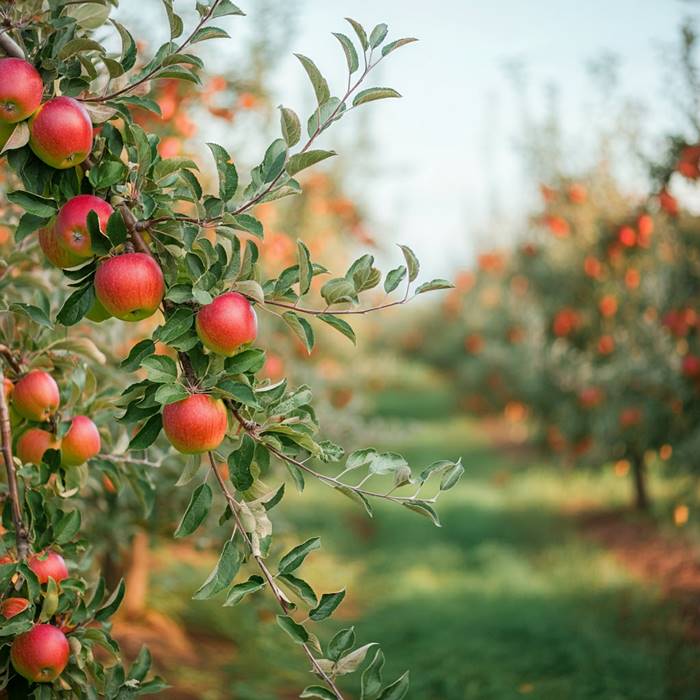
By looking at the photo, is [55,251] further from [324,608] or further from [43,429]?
[324,608]

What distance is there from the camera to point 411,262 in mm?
1066

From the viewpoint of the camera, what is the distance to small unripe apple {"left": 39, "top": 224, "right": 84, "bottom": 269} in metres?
1.03

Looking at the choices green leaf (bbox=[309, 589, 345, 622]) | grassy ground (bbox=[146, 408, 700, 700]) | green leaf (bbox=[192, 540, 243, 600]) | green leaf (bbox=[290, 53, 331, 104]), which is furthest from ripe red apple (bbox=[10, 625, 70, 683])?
grassy ground (bbox=[146, 408, 700, 700])

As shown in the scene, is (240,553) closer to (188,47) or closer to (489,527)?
(188,47)

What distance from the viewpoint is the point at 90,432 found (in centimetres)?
133

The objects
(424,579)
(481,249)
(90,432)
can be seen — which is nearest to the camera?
(90,432)

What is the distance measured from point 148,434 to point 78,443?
1.00 ft

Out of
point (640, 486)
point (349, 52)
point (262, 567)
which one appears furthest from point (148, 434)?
point (640, 486)

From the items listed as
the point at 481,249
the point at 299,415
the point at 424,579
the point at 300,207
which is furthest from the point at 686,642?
the point at 481,249

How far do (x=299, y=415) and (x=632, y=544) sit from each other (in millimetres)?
4567

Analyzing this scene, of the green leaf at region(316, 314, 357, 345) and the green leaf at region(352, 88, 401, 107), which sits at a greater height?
the green leaf at region(352, 88, 401, 107)

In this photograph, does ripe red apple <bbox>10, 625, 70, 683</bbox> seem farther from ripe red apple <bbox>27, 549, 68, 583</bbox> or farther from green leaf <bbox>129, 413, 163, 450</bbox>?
green leaf <bbox>129, 413, 163, 450</bbox>

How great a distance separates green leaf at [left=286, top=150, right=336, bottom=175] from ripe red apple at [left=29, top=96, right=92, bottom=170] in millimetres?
261

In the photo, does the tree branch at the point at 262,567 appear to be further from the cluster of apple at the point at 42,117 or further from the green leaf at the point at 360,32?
the green leaf at the point at 360,32
